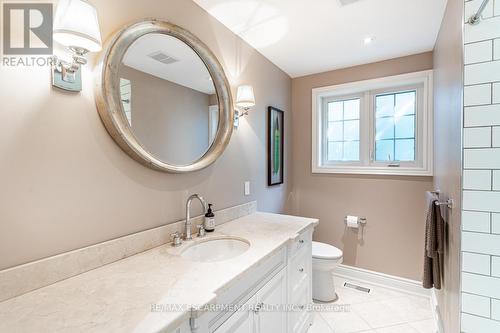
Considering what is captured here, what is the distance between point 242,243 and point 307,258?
64 centimetres

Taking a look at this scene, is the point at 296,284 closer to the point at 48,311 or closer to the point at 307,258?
the point at 307,258

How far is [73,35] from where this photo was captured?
0.84 m

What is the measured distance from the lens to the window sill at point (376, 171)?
2.20 m

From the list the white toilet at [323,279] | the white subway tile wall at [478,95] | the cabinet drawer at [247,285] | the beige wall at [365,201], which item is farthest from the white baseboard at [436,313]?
the white subway tile wall at [478,95]

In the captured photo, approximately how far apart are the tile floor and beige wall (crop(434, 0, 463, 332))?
30cm

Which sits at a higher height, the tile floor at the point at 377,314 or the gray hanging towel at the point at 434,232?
the gray hanging towel at the point at 434,232

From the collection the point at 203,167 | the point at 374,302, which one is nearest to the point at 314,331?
the point at 374,302

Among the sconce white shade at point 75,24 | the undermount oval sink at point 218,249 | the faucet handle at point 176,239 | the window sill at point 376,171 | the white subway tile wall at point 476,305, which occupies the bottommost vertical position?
the white subway tile wall at point 476,305

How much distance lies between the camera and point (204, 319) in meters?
0.81

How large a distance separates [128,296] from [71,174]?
1.77 feet

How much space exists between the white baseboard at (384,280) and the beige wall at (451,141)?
1.59 feet

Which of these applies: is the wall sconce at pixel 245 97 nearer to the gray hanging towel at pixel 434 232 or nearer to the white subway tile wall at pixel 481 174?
the white subway tile wall at pixel 481 174

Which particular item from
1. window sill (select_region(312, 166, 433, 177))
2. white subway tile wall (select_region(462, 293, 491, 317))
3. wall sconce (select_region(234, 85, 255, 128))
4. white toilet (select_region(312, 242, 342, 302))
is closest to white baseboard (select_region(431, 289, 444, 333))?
white subway tile wall (select_region(462, 293, 491, 317))

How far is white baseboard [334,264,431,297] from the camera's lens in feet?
7.37
